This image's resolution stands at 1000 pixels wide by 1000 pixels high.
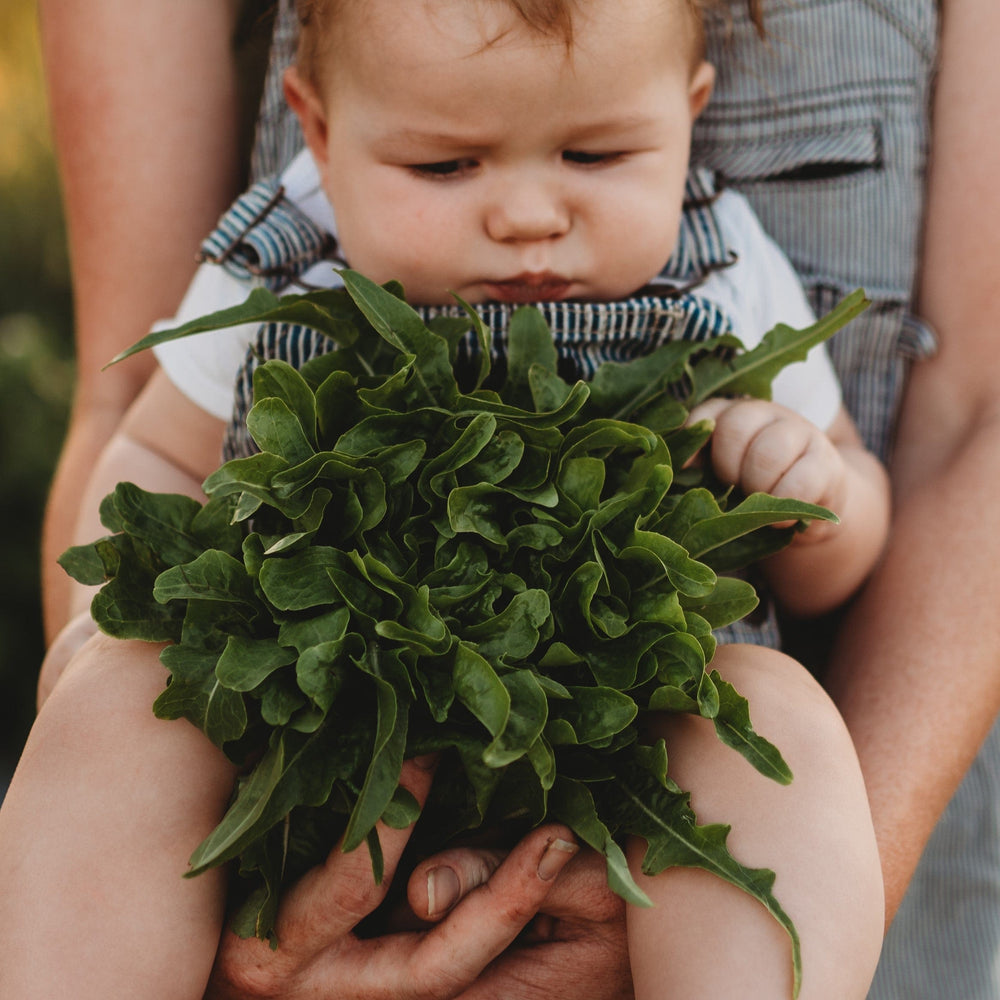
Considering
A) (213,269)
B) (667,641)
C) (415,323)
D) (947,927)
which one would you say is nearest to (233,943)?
(667,641)

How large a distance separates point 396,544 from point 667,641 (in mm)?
250

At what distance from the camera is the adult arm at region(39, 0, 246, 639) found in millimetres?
1582

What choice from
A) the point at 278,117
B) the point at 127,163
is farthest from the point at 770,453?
the point at 127,163

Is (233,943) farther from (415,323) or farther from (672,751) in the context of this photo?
(415,323)

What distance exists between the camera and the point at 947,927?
1.50 metres

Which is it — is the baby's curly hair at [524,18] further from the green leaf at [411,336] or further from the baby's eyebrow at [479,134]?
the green leaf at [411,336]

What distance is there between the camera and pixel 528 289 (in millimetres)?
1182

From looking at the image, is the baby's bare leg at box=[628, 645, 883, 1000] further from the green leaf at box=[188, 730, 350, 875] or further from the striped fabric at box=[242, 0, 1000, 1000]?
the striped fabric at box=[242, 0, 1000, 1000]

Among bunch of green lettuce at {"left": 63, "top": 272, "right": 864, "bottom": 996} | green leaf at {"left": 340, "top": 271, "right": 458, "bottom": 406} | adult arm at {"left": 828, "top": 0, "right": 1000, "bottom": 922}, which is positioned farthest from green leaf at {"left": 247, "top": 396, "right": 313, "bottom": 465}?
adult arm at {"left": 828, "top": 0, "right": 1000, "bottom": 922}

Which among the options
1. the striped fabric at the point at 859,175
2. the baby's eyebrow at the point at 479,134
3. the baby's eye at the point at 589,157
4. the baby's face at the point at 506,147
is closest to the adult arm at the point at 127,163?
the striped fabric at the point at 859,175

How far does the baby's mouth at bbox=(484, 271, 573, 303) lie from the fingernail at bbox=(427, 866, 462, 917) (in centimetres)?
62

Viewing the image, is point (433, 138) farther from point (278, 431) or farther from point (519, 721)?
point (519, 721)

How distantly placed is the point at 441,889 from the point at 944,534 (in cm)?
81

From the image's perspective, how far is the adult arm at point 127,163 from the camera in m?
1.58
